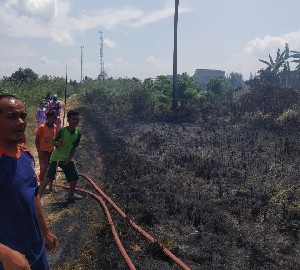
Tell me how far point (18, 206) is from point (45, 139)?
523 centimetres

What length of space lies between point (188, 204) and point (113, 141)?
297 inches

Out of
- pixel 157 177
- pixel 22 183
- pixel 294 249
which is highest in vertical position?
pixel 22 183

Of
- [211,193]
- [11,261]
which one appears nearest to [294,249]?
[211,193]

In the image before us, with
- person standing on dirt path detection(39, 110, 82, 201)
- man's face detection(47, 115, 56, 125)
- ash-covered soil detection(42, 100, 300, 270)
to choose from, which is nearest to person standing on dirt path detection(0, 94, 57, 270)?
ash-covered soil detection(42, 100, 300, 270)

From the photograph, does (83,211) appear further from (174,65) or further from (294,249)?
(174,65)

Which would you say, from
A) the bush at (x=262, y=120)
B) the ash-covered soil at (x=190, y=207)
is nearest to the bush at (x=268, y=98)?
the bush at (x=262, y=120)

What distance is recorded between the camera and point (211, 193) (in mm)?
8312

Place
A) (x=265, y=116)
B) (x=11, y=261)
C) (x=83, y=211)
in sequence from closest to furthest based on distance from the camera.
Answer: (x=11, y=261) < (x=83, y=211) < (x=265, y=116)

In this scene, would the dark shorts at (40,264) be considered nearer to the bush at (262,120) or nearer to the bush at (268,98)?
the bush at (262,120)

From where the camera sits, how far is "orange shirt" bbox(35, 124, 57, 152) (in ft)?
24.1

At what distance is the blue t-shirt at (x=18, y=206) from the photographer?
2295mm

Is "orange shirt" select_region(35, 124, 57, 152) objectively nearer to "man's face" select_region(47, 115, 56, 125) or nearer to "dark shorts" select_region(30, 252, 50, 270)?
"man's face" select_region(47, 115, 56, 125)

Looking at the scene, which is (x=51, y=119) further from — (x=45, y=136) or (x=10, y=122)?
(x=10, y=122)

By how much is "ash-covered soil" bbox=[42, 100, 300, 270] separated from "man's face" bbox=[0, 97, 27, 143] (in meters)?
2.91
